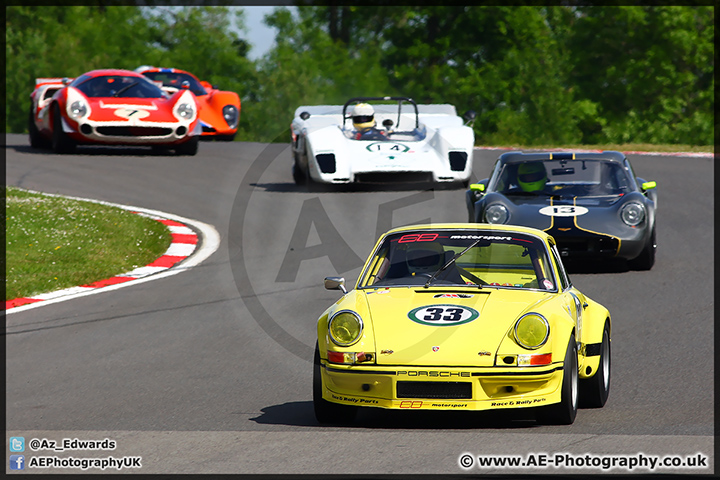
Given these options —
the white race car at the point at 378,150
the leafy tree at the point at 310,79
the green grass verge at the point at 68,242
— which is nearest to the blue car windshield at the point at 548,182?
the white race car at the point at 378,150

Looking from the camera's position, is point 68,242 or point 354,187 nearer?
point 68,242

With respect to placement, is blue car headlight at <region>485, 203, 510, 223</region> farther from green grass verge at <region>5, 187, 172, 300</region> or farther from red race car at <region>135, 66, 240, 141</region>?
red race car at <region>135, 66, 240, 141</region>

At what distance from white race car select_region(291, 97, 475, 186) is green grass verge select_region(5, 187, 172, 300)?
2.94 metres

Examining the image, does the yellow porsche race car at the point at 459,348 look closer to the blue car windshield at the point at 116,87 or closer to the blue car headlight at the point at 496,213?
the blue car headlight at the point at 496,213

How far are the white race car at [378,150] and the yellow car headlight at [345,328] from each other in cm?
935

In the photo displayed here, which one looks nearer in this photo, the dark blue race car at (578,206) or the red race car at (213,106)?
the dark blue race car at (578,206)

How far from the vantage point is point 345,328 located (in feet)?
18.3

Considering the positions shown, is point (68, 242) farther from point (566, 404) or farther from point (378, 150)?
point (566, 404)

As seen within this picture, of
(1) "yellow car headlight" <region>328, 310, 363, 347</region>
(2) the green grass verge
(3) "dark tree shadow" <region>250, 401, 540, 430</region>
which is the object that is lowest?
(2) the green grass verge

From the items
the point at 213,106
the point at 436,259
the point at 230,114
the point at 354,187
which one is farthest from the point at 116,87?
the point at 436,259

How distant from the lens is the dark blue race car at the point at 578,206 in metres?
10.6

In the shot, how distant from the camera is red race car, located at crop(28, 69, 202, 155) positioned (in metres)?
17.7

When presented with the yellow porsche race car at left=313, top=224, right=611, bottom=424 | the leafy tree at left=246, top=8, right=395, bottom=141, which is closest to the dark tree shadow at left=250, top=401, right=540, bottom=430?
the yellow porsche race car at left=313, top=224, right=611, bottom=424

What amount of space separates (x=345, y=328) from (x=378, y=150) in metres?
9.79
